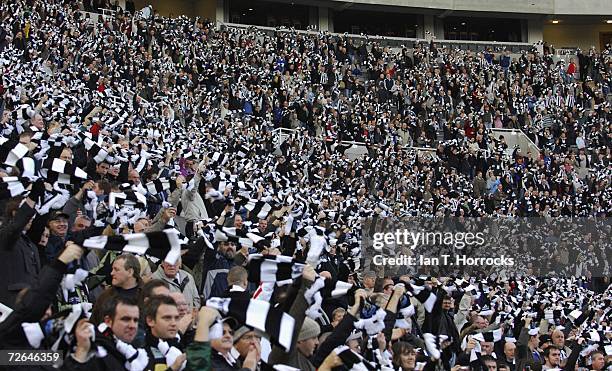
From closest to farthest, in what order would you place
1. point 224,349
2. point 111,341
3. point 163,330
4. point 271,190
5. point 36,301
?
point 36,301 < point 111,341 < point 163,330 < point 224,349 < point 271,190

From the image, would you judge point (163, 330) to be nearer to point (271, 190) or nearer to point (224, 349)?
point (224, 349)

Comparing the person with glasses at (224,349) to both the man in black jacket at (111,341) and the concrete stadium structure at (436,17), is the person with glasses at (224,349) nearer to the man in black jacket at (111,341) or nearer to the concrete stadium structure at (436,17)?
the man in black jacket at (111,341)

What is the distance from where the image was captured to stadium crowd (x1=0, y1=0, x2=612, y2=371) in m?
5.30

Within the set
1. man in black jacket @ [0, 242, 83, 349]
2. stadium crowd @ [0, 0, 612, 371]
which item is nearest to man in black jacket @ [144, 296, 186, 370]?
stadium crowd @ [0, 0, 612, 371]

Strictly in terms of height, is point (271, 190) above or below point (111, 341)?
below

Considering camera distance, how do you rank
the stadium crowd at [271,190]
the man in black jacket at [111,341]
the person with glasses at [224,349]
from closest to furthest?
the man in black jacket at [111,341], the person with glasses at [224,349], the stadium crowd at [271,190]

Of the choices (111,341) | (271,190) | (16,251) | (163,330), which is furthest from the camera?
(271,190)

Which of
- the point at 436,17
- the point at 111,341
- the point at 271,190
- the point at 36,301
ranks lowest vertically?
the point at 271,190

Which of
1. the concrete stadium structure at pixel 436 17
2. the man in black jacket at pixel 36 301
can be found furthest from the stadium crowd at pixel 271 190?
the concrete stadium structure at pixel 436 17

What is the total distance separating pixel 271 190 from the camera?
16.9m

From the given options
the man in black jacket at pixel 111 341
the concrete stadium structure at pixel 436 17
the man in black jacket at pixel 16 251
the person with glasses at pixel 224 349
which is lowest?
the person with glasses at pixel 224 349

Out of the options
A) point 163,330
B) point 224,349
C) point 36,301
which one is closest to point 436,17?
point 224,349

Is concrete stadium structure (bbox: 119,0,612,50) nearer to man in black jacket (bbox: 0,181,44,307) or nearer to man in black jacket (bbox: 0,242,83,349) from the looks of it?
man in black jacket (bbox: 0,181,44,307)

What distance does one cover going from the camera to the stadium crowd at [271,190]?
530 cm
